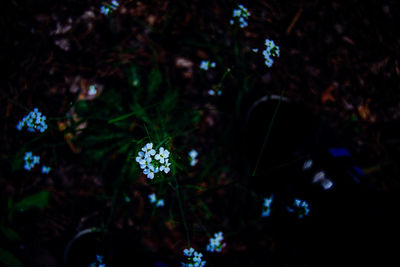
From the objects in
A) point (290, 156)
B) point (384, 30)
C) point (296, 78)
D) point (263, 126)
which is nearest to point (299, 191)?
point (290, 156)

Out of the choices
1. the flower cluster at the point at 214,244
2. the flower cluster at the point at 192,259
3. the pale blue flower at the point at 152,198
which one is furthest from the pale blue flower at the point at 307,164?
the pale blue flower at the point at 152,198

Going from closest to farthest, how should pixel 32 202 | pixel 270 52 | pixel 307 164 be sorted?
pixel 270 52
pixel 307 164
pixel 32 202

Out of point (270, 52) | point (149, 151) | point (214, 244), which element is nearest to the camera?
point (149, 151)

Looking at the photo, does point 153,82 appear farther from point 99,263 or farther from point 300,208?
point 300,208

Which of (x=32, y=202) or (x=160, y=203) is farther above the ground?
(x=32, y=202)

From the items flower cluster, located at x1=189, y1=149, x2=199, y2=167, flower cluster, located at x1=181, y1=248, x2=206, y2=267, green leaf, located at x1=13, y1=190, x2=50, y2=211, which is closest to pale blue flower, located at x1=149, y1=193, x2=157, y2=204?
flower cluster, located at x1=189, y1=149, x2=199, y2=167

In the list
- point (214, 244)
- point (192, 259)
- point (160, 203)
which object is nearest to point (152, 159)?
point (192, 259)

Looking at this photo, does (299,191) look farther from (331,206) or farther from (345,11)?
(345,11)
